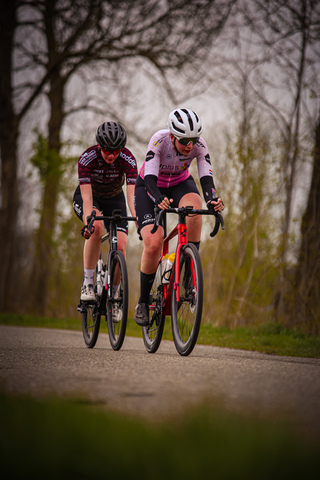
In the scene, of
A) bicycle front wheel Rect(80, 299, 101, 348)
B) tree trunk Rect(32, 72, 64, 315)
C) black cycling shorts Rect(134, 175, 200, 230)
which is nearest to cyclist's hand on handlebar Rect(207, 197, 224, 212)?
black cycling shorts Rect(134, 175, 200, 230)

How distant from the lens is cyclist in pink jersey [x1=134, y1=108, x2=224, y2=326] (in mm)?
5172

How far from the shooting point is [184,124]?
513cm

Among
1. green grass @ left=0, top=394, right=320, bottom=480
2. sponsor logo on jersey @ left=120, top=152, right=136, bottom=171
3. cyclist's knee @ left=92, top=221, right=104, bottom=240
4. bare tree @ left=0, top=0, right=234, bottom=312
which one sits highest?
bare tree @ left=0, top=0, right=234, bottom=312

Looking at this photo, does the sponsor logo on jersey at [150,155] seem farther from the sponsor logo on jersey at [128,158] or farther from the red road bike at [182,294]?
the sponsor logo on jersey at [128,158]

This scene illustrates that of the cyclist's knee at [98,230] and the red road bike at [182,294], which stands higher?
the cyclist's knee at [98,230]

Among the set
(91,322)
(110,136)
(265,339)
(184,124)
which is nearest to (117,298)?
(91,322)

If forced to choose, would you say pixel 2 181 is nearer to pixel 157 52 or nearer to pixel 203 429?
pixel 157 52

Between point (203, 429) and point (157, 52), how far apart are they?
1590 cm

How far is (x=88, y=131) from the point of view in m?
16.1

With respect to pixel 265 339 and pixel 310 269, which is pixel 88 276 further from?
pixel 310 269

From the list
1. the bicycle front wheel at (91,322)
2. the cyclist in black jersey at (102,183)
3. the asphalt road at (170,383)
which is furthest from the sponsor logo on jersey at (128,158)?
the asphalt road at (170,383)

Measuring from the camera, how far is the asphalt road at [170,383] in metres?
2.73

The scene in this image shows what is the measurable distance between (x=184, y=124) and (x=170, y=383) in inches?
103

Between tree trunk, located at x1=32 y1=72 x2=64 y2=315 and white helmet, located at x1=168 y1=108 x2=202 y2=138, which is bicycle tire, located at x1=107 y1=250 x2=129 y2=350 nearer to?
white helmet, located at x1=168 y1=108 x2=202 y2=138
